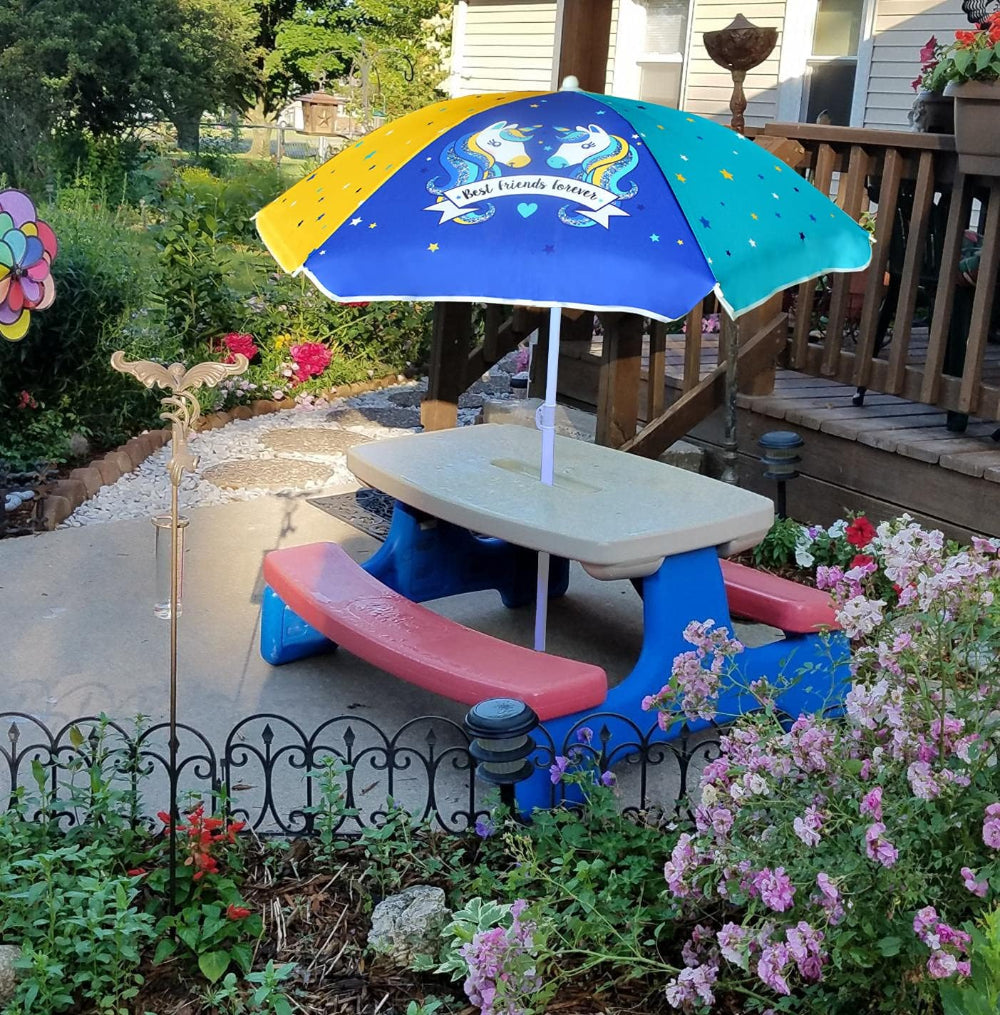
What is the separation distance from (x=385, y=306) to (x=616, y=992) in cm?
653

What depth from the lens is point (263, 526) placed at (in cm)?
569

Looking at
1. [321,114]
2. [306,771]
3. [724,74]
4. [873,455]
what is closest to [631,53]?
[724,74]

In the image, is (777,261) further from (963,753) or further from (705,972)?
(705,972)

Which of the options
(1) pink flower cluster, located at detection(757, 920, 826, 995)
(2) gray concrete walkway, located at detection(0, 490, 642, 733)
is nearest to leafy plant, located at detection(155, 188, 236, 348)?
(2) gray concrete walkway, located at detection(0, 490, 642, 733)

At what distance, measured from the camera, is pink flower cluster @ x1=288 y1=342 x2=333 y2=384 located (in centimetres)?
791

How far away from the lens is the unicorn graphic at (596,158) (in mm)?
3203

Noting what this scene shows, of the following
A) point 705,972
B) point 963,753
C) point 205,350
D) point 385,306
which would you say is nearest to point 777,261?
point 963,753

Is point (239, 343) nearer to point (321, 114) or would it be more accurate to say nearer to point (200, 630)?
point (200, 630)

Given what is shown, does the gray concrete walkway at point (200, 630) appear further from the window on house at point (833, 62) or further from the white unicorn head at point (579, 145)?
the window on house at point (833, 62)

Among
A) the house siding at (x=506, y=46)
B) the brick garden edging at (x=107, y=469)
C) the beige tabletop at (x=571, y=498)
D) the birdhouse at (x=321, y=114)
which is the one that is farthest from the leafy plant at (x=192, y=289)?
the birdhouse at (x=321, y=114)

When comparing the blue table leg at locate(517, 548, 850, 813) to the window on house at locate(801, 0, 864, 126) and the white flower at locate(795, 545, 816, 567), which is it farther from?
the window on house at locate(801, 0, 864, 126)

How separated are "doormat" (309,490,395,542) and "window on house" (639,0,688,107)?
23.5ft

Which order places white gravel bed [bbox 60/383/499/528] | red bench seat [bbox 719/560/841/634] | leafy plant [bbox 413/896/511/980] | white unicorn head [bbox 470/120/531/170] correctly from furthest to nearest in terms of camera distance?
white gravel bed [bbox 60/383/499/528], red bench seat [bbox 719/560/841/634], white unicorn head [bbox 470/120/531/170], leafy plant [bbox 413/896/511/980]

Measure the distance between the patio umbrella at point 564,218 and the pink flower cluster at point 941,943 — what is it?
148 centimetres
